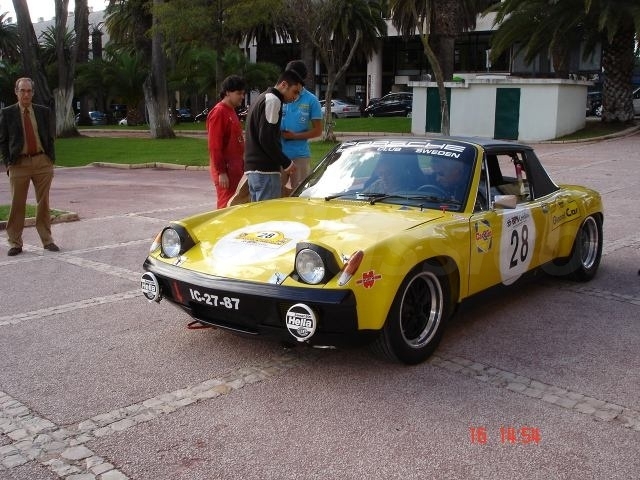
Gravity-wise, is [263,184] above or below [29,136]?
below

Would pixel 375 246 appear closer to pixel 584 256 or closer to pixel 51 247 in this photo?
pixel 584 256

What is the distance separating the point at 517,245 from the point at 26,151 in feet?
17.8

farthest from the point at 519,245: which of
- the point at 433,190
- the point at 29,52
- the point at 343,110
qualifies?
the point at 343,110

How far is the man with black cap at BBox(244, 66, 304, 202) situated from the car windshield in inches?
46.4

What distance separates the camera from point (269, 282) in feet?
13.1

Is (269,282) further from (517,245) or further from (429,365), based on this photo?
(517,245)

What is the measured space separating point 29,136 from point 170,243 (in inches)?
155

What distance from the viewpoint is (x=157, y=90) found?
92.3ft

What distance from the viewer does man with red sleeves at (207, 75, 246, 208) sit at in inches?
281

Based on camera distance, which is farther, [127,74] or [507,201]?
[127,74]

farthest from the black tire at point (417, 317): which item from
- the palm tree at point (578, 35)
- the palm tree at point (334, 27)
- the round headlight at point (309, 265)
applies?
the palm tree at point (578, 35)

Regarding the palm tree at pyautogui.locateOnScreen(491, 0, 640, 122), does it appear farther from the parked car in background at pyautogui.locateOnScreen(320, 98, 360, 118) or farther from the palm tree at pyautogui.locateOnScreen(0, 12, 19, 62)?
the palm tree at pyautogui.locateOnScreen(0, 12, 19, 62)

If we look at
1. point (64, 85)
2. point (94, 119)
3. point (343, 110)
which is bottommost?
point (94, 119)

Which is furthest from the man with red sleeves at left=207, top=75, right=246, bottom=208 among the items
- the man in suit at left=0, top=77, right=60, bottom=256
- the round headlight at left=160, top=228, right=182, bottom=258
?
the round headlight at left=160, top=228, right=182, bottom=258
